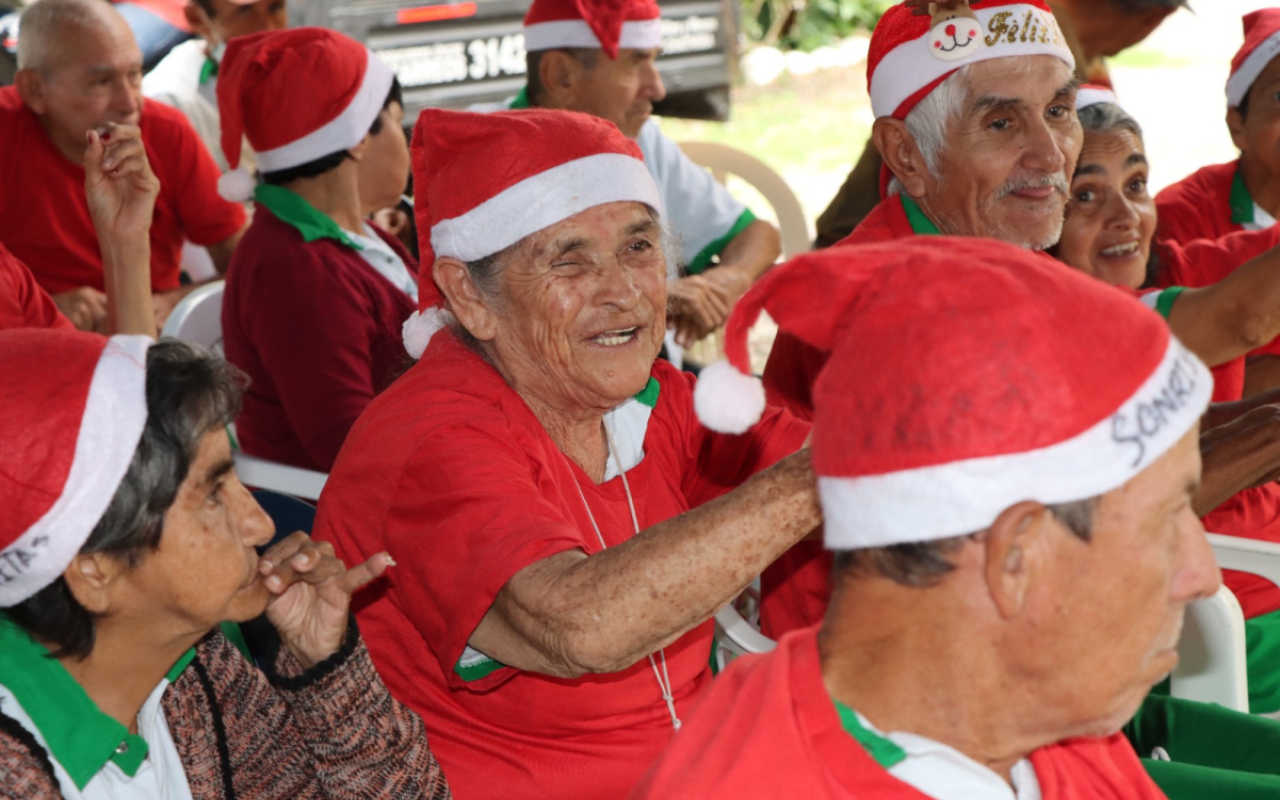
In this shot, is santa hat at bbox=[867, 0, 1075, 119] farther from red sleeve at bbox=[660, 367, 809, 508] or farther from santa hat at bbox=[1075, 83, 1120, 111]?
red sleeve at bbox=[660, 367, 809, 508]

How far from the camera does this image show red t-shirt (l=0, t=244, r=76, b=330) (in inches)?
127

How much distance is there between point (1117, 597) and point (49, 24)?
13.2 ft

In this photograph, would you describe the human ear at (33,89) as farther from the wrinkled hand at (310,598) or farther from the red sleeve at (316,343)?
the wrinkled hand at (310,598)

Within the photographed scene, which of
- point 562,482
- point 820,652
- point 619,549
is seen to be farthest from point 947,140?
point 820,652

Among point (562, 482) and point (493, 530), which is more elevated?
point (493, 530)

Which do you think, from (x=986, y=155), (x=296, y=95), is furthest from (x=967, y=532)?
(x=296, y=95)

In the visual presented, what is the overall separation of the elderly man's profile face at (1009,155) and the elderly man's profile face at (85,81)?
2.83m

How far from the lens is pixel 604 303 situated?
2.14 meters

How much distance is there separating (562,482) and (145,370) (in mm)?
665

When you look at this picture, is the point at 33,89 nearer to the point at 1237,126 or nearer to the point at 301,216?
the point at 301,216

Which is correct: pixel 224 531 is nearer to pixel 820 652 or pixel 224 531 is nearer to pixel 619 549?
pixel 619 549

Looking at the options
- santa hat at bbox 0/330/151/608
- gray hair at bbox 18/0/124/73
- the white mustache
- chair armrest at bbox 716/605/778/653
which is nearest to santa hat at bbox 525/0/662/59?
gray hair at bbox 18/0/124/73

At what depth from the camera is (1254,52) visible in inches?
153

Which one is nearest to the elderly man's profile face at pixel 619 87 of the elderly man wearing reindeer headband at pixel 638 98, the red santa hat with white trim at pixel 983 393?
the elderly man wearing reindeer headband at pixel 638 98
